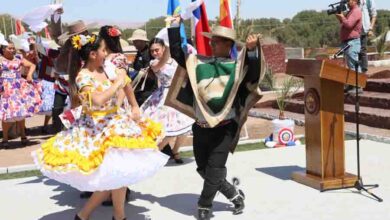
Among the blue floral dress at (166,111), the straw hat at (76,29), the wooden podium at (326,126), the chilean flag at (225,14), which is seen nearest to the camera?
the straw hat at (76,29)

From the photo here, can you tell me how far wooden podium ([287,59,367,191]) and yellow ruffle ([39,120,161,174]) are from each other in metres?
1.91

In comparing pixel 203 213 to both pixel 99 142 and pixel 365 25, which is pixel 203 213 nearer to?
pixel 99 142

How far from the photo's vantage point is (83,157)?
164 inches

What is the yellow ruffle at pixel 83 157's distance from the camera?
4117 millimetres

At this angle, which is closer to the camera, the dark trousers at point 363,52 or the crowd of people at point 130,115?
the crowd of people at point 130,115

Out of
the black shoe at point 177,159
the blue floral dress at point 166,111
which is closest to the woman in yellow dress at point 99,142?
the blue floral dress at point 166,111

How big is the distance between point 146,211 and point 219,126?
1105 millimetres

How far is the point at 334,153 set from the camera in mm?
5516

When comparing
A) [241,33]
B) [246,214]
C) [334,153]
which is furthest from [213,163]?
[241,33]

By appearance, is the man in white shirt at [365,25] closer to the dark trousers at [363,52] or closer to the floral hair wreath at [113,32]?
the dark trousers at [363,52]

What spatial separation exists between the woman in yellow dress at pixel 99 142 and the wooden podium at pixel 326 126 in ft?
5.85

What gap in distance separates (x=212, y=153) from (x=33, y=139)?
633 cm

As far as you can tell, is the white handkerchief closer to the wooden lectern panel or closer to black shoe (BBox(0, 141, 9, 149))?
the wooden lectern panel

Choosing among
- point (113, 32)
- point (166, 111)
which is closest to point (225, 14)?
point (166, 111)
